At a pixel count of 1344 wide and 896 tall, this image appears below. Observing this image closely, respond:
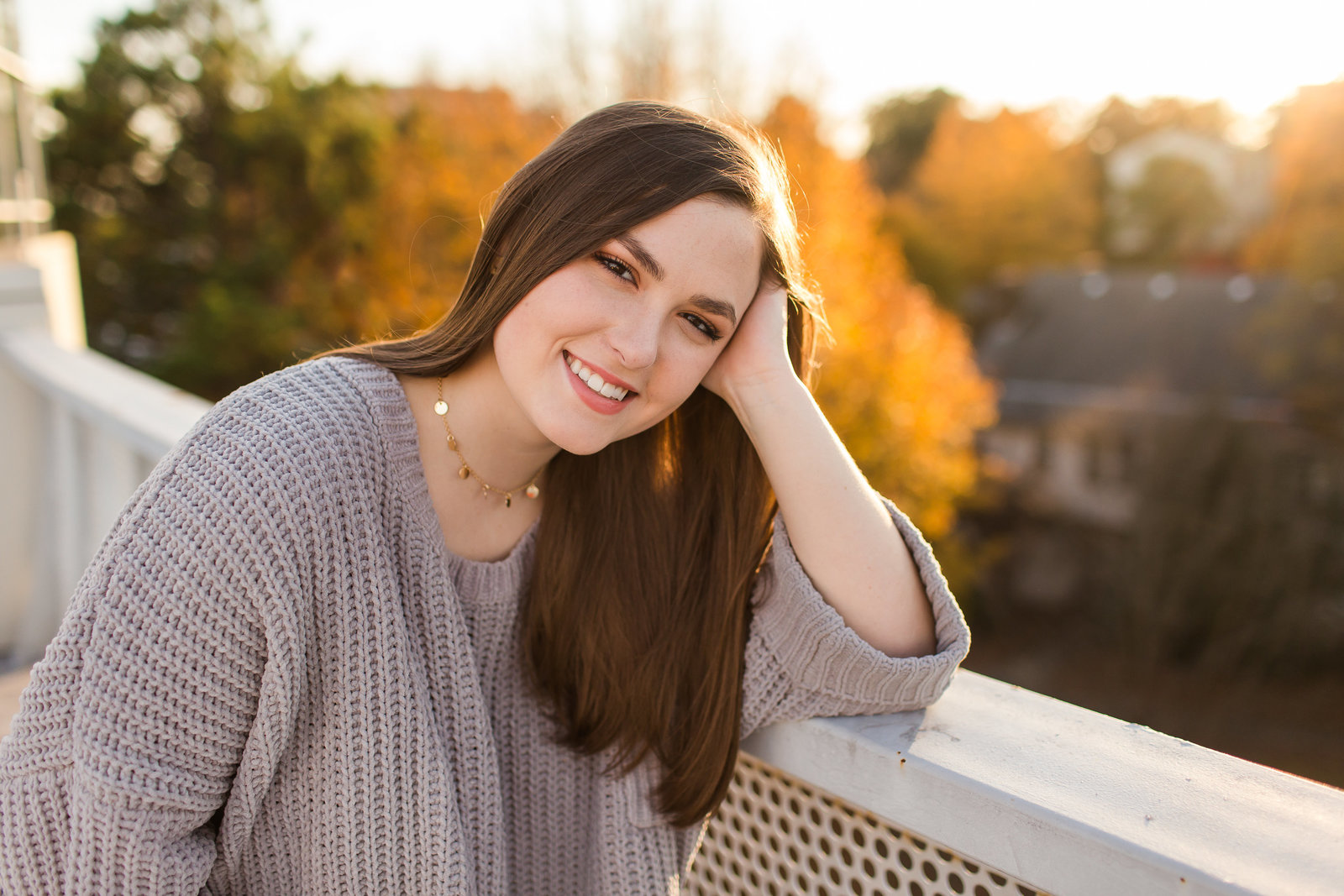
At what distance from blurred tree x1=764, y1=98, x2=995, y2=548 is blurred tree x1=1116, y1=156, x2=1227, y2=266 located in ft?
74.3

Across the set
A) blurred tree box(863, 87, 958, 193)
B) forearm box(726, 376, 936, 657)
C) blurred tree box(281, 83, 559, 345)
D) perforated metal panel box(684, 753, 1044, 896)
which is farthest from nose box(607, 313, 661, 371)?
blurred tree box(863, 87, 958, 193)

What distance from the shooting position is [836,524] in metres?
1.37

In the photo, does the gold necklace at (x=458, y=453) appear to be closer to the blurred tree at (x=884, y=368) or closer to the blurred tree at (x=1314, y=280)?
the blurred tree at (x=884, y=368)

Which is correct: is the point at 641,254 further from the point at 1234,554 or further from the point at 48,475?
the point at 1234,554

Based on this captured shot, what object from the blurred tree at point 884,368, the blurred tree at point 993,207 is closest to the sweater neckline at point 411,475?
the blurred tree at point 884,368

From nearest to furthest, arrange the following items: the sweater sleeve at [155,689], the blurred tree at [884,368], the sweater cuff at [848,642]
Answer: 1. the sweater sleeve at [155,689]
2. the sweater cuff at [848,642]
3. the blurred tree at [884,368]

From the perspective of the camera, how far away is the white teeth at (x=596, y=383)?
131 cm

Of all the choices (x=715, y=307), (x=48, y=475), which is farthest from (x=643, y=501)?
(x=48, y=475)

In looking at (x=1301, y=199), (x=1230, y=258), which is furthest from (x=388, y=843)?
(x=1230, y=258)

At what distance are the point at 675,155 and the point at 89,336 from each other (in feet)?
46.8

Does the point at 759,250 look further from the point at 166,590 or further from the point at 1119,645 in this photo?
the point at 1119,645

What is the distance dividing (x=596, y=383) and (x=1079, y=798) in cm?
79

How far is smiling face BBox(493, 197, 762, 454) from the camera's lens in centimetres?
128

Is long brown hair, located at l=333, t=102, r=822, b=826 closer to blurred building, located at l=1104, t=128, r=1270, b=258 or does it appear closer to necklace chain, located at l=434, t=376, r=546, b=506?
necklace chain, located at l=434, t=376, r=546, b=506
